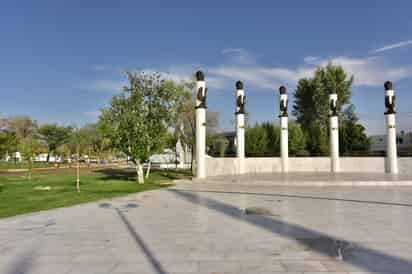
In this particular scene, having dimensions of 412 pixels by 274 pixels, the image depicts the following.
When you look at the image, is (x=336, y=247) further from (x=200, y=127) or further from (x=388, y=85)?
(x=388, y=85)

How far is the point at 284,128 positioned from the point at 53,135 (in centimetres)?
5168

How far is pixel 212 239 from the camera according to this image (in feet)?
19.9

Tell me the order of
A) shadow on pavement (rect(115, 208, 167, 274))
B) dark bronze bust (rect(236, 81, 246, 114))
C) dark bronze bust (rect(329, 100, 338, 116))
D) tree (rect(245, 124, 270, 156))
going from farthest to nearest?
tree (rect(245, 124, 270, 156)) → dark bronze bust (rect(329, 100, 338, 116)) → dark bronze bust (rect(236, 81, 246, 114)) → shadow on pavement (rect(115, 208, 167, 274))

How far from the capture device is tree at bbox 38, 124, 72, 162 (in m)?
61.0

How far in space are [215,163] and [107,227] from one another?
1598 cm

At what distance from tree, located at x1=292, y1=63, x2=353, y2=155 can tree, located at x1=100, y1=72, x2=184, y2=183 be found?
27652mm

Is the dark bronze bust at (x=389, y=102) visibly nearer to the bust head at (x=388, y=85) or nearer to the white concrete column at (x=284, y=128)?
the bust head at (x=388, y=85)

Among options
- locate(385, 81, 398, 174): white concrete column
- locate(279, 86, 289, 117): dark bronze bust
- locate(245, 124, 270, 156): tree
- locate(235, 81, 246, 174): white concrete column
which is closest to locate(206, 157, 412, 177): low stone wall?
locate(235, 81, 246, 174): white concrete column

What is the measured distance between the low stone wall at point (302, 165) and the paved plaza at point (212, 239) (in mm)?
12957

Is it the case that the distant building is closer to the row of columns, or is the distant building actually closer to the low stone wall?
the low stone wall

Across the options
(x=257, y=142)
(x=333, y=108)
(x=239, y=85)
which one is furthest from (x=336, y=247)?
(x=257, y=142)

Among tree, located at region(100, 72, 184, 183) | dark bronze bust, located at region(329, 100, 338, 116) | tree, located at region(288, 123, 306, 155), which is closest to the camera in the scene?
tree, located at region(100, 72, 184, 183)

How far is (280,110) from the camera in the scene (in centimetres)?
2744

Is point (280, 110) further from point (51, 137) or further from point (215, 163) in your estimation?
point (51, 137)
